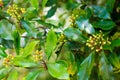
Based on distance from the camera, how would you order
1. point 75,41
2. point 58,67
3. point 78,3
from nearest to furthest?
point 58,67
point 75,41
point 78,3

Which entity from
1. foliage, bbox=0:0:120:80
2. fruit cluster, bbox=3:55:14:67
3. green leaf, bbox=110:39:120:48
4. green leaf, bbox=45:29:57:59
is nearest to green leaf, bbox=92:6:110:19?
foliage, bbox=0:0:120:80

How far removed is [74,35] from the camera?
798 mm

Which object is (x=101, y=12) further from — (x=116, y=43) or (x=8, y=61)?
(x=8, y=61)

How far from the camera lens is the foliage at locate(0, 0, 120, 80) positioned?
0.76 m

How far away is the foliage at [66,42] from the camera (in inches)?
29.9

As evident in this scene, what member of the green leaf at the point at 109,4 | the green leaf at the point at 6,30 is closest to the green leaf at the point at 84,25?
the green leaf at the point at 109,4

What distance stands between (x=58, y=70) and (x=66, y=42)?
156mm

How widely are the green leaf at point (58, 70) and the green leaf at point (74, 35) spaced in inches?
3.9

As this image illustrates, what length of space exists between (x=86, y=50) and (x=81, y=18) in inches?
4.9

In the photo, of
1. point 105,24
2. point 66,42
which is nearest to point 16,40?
point 66,42

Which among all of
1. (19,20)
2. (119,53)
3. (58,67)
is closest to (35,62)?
(58,67)

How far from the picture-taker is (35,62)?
763mm

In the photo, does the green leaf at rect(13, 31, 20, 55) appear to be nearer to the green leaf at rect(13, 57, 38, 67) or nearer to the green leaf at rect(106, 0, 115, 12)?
the green leaf at rect(13, 57, 38, 67)

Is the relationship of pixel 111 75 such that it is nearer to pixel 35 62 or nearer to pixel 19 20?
pixel 35 62
